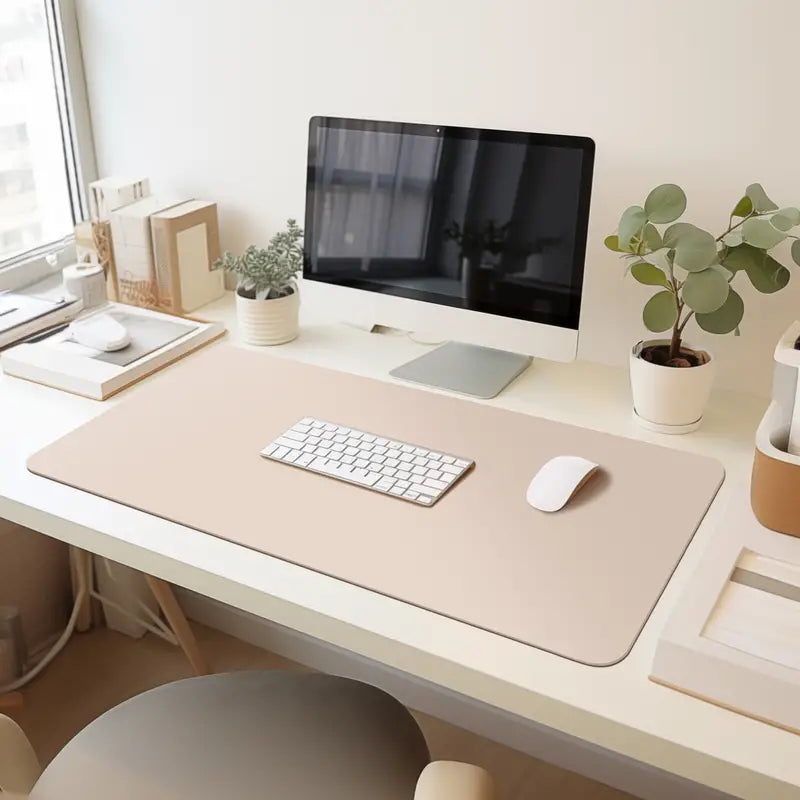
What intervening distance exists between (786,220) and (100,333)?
40.7 inches

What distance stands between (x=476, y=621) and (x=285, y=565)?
23 cm

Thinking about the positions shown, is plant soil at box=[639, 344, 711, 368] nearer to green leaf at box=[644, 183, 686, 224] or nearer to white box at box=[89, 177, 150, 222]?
green leaf at box=[644, 183, 686, 224]

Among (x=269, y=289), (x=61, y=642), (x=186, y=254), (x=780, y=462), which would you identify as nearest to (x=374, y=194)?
(x=269, y=289)

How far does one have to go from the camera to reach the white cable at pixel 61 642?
6.41 ft

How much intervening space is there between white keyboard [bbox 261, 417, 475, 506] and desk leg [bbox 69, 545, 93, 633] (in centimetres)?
88

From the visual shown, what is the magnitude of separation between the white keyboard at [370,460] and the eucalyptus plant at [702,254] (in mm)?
355

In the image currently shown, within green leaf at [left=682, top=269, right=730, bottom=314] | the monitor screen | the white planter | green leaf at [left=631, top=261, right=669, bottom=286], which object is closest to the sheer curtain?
the monitor screen

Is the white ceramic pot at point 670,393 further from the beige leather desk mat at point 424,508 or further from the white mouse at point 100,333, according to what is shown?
the white mouse at point 100,333

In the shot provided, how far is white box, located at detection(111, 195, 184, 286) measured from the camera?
1.70 metres

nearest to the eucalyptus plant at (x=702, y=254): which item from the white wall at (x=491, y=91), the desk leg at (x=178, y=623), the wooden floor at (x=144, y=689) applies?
the white wall at (x=491, y=91)

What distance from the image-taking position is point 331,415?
53.9 inches

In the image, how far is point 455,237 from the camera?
1438 mm

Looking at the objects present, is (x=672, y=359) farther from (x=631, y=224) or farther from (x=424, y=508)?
(x=424, y=508)

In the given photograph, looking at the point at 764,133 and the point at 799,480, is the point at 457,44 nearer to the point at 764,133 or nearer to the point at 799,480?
the point at 764,133
